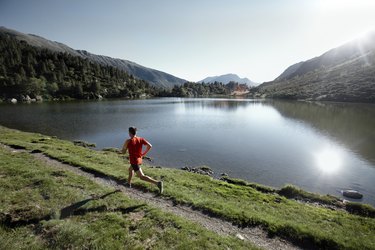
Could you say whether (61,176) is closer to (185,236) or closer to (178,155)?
(185,236)

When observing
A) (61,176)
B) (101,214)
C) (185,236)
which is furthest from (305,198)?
(61,176)

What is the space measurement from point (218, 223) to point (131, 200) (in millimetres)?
4933

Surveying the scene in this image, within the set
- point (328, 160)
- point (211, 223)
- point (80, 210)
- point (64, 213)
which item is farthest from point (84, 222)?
point (328, 160)

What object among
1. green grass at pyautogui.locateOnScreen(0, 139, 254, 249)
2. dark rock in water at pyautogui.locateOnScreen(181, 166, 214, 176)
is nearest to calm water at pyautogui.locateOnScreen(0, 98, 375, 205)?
dark rock in water at pyautogui.locateOnScreen(181, 166, 214, 176)

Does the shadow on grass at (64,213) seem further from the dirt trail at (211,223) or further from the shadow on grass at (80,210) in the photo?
the dirt trail at (211,223)

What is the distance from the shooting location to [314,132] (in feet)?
173

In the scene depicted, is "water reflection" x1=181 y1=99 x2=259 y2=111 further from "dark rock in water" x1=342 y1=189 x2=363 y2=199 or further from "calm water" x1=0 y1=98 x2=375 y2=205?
"dark rock in water" x1=342 y1=189 x2=363 y2=199

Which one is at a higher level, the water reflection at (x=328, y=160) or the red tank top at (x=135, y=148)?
the red tank top at (x=135, y=148)

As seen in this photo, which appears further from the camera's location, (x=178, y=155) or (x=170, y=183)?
(x=178, y=155)

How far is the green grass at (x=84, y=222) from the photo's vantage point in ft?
28.5

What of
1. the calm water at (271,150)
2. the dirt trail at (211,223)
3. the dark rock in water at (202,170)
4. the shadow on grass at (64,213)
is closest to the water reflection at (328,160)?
the calm water at (271,150)

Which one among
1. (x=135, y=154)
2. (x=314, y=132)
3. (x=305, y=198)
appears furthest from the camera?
(x=314, y=132)

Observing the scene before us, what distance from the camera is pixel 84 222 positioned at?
10180mm

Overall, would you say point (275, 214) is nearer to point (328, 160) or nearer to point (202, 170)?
point (202, 170)
